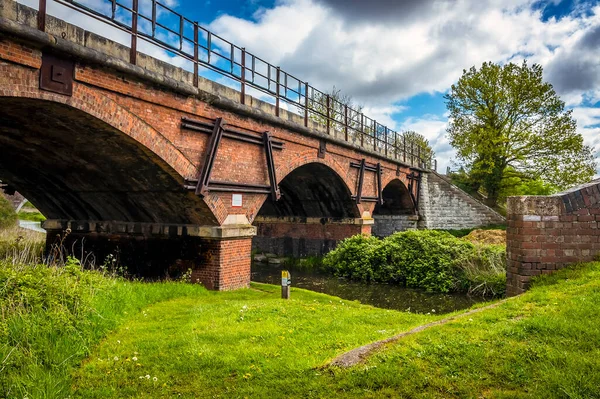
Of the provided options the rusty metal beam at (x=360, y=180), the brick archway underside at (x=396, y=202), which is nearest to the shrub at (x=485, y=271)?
the rusty metal beam at (x=360, y=180)

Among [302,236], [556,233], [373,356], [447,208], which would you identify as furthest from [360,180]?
[373,356]

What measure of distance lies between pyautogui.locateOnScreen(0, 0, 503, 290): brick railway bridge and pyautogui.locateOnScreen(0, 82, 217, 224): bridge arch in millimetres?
35

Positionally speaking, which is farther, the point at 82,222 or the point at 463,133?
the point at 463,133

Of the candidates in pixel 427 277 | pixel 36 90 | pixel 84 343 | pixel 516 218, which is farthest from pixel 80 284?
pixel 427 277

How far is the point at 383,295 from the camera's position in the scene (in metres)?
13.0

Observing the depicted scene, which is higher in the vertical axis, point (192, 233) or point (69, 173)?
point (69, 173)

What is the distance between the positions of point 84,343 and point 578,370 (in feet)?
16.5

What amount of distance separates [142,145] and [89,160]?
2.28 m

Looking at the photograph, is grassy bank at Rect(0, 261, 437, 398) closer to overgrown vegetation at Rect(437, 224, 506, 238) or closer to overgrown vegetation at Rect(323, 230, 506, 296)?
overgrown vegetation at Rect(323, 230, 506, 296)

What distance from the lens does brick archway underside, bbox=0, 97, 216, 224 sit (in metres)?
7.68

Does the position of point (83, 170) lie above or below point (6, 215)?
above

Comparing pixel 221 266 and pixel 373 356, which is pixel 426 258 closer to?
pixel 221 266

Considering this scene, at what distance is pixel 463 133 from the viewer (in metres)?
27.9

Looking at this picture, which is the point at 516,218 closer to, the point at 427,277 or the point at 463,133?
the point at 427,277
